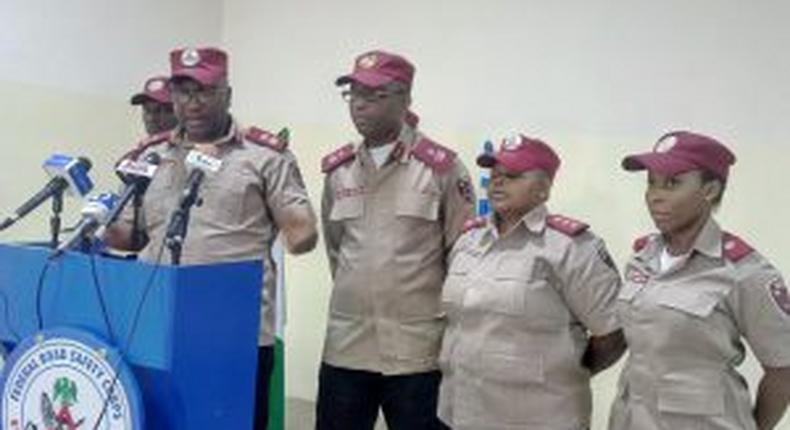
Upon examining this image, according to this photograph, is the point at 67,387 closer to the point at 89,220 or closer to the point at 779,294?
the point at 89,220

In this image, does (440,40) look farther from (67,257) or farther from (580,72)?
(67,257)

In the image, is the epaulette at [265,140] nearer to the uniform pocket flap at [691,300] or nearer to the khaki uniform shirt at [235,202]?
the khaki uniform shirt at [235,202]

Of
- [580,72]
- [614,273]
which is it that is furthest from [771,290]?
[580,72]

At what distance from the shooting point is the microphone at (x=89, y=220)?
1.80 meters

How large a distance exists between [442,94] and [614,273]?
164cm

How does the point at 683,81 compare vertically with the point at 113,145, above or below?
above

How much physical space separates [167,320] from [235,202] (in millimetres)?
868

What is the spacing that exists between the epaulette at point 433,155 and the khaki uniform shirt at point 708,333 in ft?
2.68

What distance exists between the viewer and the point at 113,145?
401 centimetres

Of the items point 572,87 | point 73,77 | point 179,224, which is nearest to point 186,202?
point 179,224

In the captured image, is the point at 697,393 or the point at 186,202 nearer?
the point at 186,202

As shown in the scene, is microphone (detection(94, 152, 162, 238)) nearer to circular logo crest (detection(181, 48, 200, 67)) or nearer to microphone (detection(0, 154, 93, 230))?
microphone (detection(0, 154, 93, 230))

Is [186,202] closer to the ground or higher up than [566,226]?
higher up

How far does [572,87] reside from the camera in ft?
11.0
